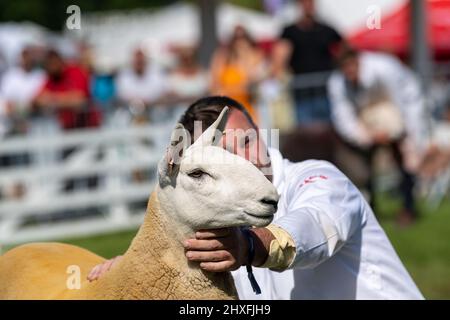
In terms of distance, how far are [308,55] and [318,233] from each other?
8.32m

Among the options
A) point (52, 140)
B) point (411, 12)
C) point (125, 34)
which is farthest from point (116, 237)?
point (125, 34)

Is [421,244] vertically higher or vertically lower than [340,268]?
lower

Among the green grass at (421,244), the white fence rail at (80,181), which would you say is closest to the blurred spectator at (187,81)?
the white fence rail at (80,181)

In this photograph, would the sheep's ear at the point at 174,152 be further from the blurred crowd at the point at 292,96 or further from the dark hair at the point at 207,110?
the blurred crowd at the point at 292,96

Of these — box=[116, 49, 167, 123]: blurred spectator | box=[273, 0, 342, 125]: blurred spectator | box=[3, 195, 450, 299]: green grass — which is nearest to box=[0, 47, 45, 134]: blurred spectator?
box=[116, 49, 167, 123]: blurred spectator

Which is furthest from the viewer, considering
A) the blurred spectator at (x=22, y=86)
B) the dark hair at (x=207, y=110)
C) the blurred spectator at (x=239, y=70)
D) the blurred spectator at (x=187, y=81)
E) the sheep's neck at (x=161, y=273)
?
the blurred spectator at (x=187, y=81)

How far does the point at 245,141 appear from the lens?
4.11m

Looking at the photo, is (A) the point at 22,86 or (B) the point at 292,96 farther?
(A) the point at 22,86

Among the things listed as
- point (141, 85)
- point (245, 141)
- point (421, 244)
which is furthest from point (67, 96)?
point (245, 141)

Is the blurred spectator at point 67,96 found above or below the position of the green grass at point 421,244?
above

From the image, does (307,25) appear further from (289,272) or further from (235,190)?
(235,190)

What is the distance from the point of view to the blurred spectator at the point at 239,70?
38.2 ft

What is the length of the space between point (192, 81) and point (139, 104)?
747 mm

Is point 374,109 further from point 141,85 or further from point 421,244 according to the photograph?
point 141,85
